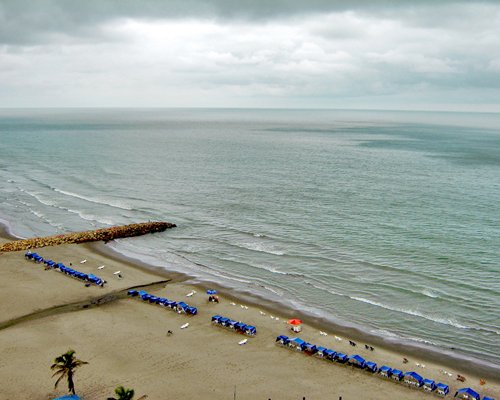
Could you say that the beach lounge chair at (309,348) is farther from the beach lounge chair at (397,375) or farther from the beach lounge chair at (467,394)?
the beach lounge chair at (467,394)

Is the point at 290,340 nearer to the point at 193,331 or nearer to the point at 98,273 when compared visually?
the point at 193,331

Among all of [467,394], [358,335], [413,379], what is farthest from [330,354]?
[467,394]

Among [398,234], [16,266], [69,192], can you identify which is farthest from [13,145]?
[398,234]

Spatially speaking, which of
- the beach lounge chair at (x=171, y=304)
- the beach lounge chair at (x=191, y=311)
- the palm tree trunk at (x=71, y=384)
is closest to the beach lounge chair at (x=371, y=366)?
the beach lounge chair at (x=191, y=311)

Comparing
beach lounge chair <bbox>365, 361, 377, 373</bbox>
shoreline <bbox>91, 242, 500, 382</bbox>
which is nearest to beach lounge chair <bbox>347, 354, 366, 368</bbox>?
beach lounge chair <bbox>365, 361, 377, 373</bbox>

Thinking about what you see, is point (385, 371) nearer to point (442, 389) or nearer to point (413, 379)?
point (413, 379)

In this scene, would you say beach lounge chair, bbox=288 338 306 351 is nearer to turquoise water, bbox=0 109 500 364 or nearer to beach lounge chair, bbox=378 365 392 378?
beach lounge chair, bbox=378 365 392 378

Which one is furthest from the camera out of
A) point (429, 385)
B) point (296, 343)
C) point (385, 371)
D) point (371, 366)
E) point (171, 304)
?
point (171, 304)
